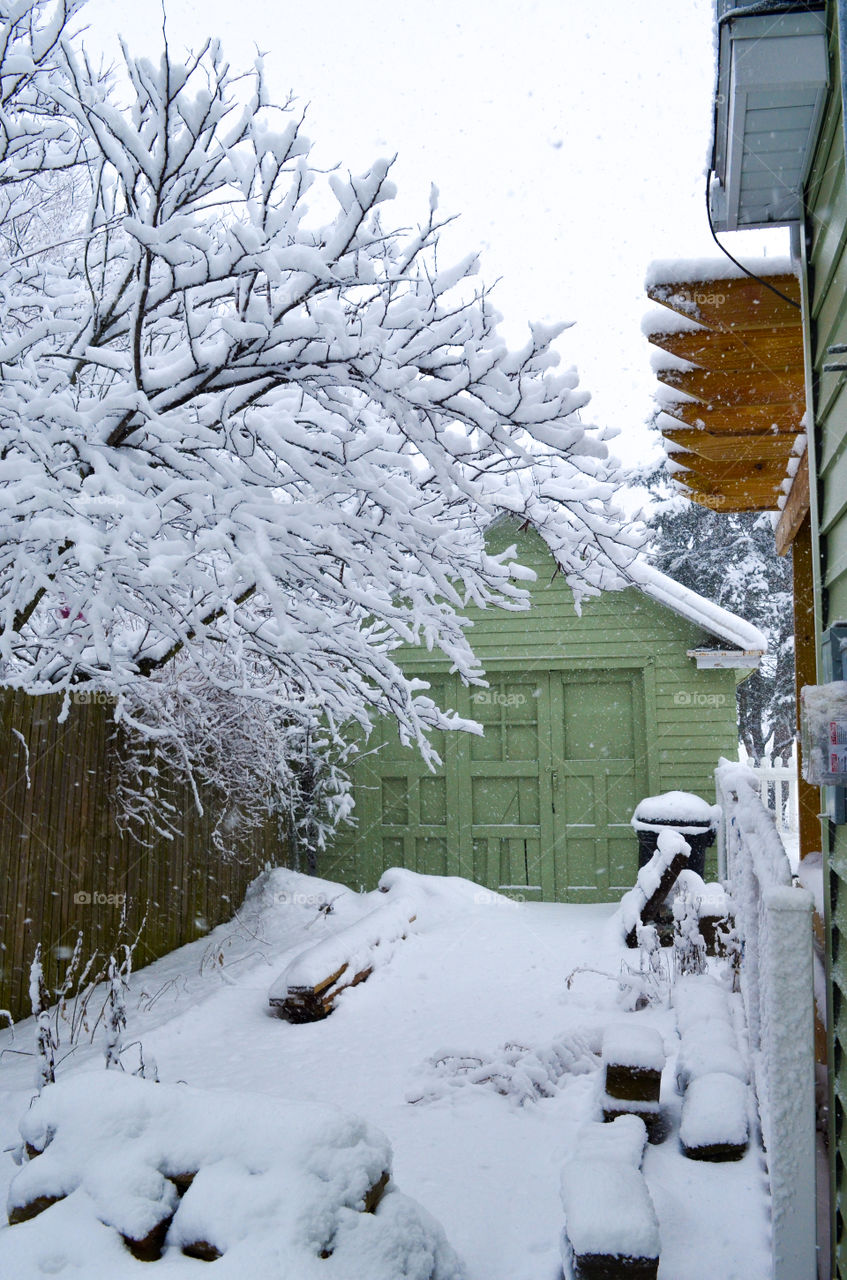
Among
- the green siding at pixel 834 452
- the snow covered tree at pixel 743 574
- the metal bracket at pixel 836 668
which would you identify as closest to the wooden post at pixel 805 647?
the green siding at pixel 834 452

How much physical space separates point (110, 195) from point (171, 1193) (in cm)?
449

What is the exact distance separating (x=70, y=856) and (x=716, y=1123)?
12.7ft

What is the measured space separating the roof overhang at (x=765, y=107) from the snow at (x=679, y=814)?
581 centimetres

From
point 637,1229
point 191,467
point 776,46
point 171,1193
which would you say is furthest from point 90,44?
point 637,1229

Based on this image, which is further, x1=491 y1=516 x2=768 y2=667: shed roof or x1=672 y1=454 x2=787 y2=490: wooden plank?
x1=491 y1=516 x2=768 y2=667: shed roof

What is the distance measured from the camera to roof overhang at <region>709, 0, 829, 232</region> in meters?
2.12

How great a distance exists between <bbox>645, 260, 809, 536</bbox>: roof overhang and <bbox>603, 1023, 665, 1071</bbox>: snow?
8.43 feet

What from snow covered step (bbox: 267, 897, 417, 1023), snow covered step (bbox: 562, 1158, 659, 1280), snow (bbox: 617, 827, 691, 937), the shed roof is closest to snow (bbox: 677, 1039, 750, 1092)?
snow covered step (bbox: 562, 1158, 659, 1280)

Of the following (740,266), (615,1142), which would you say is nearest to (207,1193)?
(615,1142)

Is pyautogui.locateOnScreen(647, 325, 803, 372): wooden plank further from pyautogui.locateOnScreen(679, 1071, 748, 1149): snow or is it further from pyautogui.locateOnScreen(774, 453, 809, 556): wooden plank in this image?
pyautogui.locateOnScreen(679, 1071, 748, 1149): snow

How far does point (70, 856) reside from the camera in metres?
5.17

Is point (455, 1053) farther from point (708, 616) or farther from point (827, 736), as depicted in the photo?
point (708, 616)

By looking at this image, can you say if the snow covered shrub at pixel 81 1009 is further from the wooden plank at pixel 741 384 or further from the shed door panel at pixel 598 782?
the shed door panel at pixel 598 782

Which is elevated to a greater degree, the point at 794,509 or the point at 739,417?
the point at 739,417
